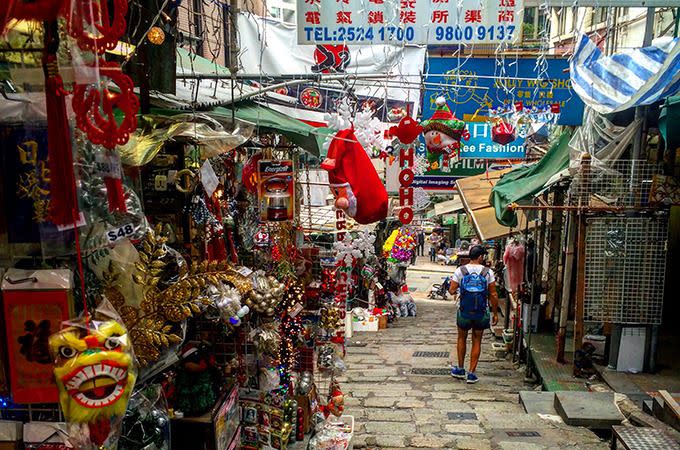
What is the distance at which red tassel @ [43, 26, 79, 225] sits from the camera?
7.93 feet

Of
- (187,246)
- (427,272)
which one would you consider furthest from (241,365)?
(427,272)

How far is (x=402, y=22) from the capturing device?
583cm

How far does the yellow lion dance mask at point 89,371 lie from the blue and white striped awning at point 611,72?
22.9 ft

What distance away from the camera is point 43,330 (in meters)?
2.71

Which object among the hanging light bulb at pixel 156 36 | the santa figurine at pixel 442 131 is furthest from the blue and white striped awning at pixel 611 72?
the hanging light bulb at pixel 156 36

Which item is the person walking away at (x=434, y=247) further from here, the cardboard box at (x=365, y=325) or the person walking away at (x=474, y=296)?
the person walking away at (x=474, y=296)

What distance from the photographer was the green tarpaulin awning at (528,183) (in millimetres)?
9594

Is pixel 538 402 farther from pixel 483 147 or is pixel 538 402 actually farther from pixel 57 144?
pixel 57 144

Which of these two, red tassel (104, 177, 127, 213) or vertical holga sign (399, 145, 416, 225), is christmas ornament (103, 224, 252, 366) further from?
vertical holga sign (399, 145, 416, 225)

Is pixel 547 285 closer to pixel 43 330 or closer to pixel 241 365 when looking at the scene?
pixel 241 365

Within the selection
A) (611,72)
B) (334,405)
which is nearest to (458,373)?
(334,405)

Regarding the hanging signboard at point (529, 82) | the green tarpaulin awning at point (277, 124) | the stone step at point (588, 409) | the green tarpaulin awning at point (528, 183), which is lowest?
the stone step at point (588, 409)

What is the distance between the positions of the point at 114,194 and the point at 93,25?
94 cm

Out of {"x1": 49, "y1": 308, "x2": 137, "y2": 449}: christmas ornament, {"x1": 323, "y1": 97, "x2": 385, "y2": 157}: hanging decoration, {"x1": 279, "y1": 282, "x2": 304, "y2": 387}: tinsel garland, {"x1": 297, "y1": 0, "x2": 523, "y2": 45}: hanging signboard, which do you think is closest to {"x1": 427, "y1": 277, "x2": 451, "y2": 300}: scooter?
{"x1": 279, "y1": 282, "x2": 304, "y2": 387}: tinsel garland
